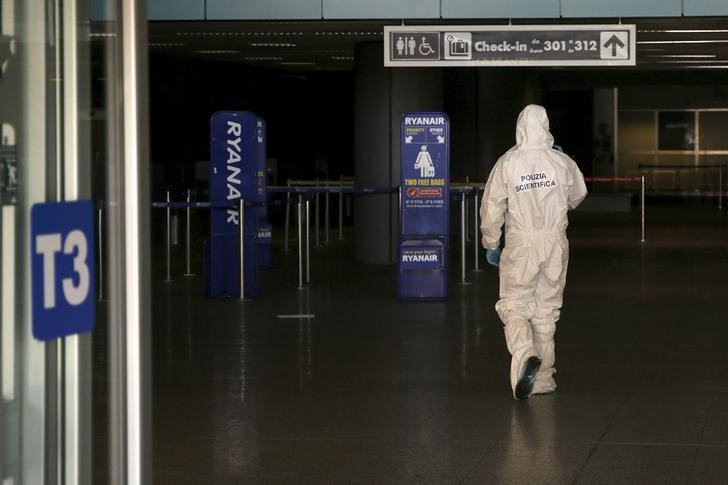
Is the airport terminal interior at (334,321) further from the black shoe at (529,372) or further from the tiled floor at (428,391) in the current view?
the black shoe at (529,372)

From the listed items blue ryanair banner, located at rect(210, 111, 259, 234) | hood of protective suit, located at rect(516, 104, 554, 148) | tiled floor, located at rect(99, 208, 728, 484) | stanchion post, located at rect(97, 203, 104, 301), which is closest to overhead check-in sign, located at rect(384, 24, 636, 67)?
blue ryanair banner, located at rect(210, 111, 259, 234)

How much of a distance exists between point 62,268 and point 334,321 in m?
9.12

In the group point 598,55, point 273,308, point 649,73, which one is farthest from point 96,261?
point 649,73

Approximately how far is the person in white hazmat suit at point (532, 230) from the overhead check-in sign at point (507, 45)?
20.8ft

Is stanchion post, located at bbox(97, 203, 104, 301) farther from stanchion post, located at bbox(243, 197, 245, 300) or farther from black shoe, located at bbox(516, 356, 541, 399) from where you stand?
stanchion post, located at bbox(243, 197, 245, 300)

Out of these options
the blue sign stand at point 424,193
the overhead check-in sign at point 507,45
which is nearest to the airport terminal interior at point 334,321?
the blue sign stand at point 424,193

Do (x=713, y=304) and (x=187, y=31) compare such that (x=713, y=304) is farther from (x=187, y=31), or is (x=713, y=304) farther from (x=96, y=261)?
(x=96, y=261)

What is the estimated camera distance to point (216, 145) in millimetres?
14703

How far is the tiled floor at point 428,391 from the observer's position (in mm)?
6559

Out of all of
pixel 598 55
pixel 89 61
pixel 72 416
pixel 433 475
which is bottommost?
pixel 433 475

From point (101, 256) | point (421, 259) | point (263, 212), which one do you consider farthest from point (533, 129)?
point (263, 212)

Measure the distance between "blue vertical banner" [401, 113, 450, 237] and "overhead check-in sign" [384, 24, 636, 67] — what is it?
84 centimetres

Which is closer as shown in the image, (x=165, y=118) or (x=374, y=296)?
(x=374, y=296)

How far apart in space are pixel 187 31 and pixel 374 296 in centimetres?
519
